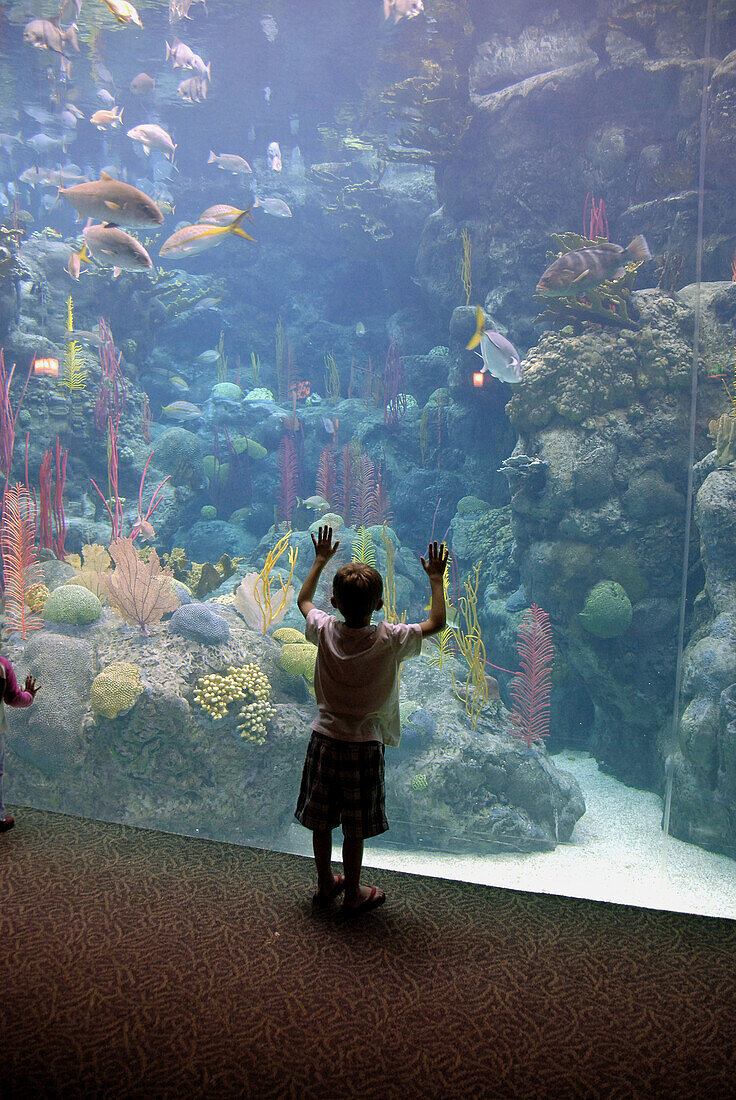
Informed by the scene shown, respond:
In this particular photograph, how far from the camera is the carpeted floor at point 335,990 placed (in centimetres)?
126

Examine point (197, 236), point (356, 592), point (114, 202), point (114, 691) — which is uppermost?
point (197, 236)

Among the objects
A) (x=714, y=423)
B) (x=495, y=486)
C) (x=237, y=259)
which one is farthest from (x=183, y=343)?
(x=714, y=423)

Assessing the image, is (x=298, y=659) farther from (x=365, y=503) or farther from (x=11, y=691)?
(x=365, y=503)

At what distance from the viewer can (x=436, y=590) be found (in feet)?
5.82

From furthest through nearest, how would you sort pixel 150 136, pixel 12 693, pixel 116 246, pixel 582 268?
1. pixel 150 136
2. pixel 582 268
3. pixel 116 246
4. pixel 12 693

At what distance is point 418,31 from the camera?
465 inches

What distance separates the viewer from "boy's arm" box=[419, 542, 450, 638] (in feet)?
5.59

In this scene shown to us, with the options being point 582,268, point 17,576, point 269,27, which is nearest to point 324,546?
point 17,576

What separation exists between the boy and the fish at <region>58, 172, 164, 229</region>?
3.65 m

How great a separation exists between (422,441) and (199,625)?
24.2ft

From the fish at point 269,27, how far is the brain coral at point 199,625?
1795 centimetres

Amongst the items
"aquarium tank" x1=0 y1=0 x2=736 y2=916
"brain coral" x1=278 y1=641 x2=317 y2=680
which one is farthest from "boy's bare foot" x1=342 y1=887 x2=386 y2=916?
"brain coral" x1=278 y1=641 x2=317 y2=680

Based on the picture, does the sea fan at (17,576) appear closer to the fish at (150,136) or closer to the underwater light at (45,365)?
the underwater light at (45,365)

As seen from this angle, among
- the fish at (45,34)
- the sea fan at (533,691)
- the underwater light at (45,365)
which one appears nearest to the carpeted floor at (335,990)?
the sea fan at (533,691)
